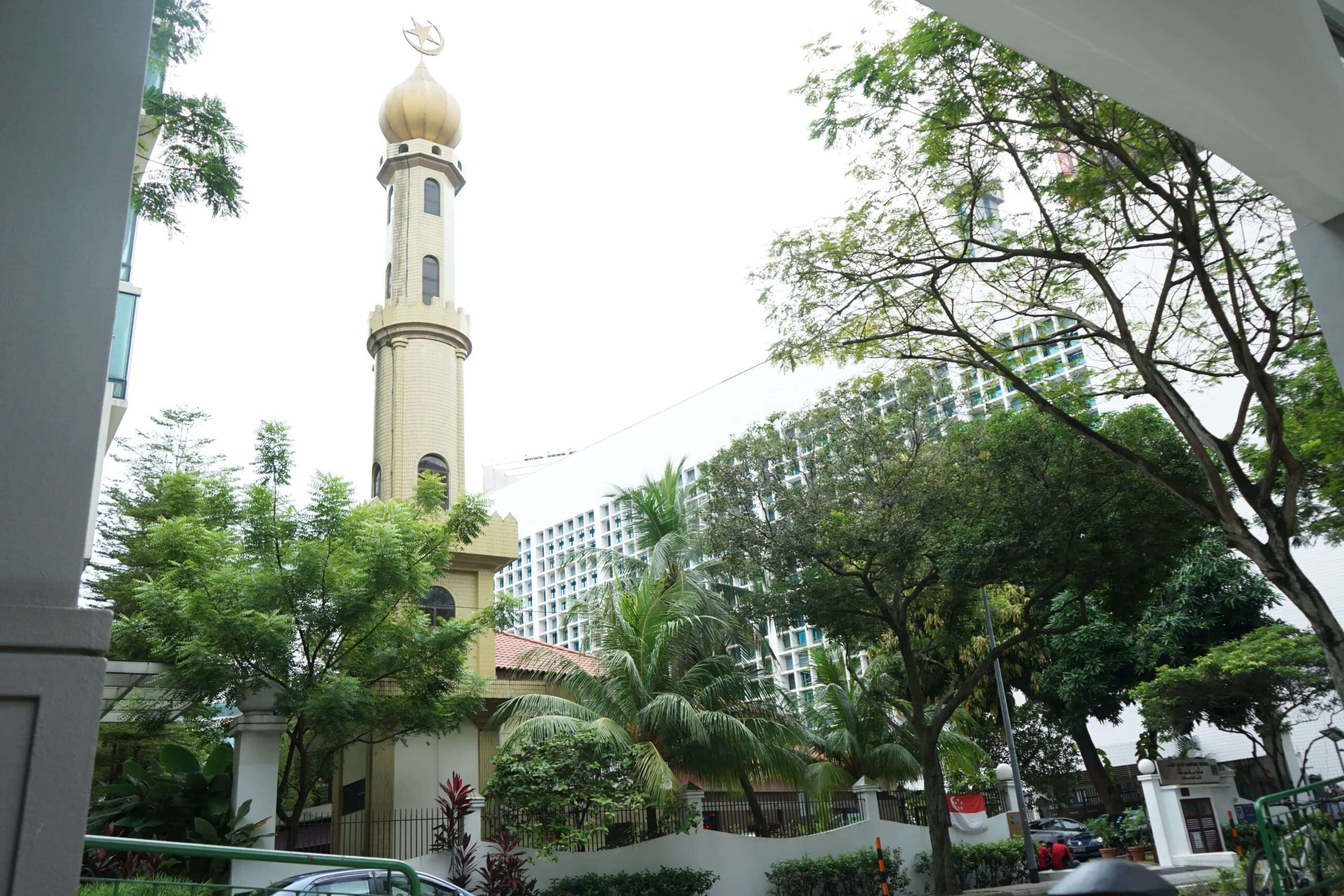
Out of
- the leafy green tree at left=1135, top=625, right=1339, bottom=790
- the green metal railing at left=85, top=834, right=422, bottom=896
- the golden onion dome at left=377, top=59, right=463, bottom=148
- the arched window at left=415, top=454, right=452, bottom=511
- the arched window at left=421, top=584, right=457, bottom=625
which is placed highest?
the golden onion dome at left=377, top=59, right=463, bottom=148

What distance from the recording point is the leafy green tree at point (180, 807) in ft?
39.6

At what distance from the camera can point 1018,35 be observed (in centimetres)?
451

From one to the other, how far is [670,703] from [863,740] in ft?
22.1

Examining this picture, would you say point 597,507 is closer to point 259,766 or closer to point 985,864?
point 985,864

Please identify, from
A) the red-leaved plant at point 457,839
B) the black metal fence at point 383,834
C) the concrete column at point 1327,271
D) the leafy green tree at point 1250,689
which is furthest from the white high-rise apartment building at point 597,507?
the concrete column at point 1327,271

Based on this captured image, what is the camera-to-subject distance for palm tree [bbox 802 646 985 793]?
22.2 metres

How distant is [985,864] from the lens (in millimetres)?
21188

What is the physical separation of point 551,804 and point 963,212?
10466 mm

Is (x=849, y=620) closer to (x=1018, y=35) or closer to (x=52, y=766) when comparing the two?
(x=1018, y=35)

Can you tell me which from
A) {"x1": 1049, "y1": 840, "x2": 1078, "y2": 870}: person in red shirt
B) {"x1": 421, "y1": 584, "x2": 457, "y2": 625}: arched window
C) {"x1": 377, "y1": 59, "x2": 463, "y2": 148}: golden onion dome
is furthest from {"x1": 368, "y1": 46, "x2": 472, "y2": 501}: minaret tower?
{"x1": 1049, "y1": 840, "x2": 1078, "y2": 870}: person in red shirt

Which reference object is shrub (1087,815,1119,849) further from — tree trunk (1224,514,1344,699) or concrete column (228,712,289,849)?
concrete column (228,712,289,849)

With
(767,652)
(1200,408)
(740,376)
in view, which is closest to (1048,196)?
(767,652)

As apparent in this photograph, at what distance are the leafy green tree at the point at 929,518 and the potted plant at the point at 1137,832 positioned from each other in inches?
304

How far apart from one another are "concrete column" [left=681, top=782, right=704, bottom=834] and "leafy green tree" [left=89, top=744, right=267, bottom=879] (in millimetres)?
7588
